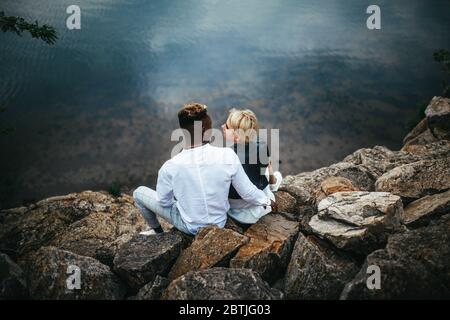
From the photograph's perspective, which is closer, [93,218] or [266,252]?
[266,252]

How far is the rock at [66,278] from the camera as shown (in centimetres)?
309

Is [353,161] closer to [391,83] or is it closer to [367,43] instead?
[391,83]

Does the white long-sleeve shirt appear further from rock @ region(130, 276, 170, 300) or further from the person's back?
rock @ region(130, 276, 170, 300)

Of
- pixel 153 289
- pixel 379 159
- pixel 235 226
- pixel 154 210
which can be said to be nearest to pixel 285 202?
pixel 235 226

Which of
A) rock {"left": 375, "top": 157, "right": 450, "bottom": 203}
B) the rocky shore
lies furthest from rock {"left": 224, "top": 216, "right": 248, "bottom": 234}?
rock {"left": 375, "top": 157, "right": 450, "bottom": 203}

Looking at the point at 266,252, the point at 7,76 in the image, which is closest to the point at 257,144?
the point at 266,252

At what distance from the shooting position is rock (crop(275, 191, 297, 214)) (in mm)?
4609

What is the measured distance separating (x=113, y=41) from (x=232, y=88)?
1508cm

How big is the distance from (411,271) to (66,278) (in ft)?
10.5

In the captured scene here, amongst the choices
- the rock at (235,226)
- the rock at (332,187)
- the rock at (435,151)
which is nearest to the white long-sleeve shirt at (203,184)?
the rock at (235,226)

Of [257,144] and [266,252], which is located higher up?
[257,144]

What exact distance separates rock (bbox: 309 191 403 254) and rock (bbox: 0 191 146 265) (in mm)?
2572

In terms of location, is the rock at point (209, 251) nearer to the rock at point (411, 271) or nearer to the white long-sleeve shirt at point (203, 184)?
the white long-sleeve shirt at point (203, 184)
